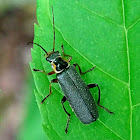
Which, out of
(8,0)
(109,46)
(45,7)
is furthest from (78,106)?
(8,0)

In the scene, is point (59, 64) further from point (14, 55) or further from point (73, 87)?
point (14, 55)

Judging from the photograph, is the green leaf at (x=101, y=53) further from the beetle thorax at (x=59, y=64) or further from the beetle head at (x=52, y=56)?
the beetle thorax at (x=59, y=64)

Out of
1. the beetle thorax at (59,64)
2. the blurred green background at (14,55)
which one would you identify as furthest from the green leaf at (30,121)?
the blurred green background at (14,55)

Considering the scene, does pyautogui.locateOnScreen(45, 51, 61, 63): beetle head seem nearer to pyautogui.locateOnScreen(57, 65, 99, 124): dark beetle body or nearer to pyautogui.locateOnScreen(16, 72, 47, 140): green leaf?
pyautogui.locateOnScreen(57, 65, 99, 124): dark beetle body

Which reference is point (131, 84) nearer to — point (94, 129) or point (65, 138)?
point (94, 129)

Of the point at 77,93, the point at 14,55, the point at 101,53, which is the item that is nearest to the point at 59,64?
the point at 77,93

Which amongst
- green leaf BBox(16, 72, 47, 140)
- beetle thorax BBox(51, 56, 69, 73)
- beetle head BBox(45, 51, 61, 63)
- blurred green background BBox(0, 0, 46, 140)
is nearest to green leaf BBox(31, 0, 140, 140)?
beetle head BBox(45, 51, 61, 63)

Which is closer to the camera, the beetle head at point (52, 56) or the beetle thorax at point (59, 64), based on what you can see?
the beetle head at point (52, 56)
